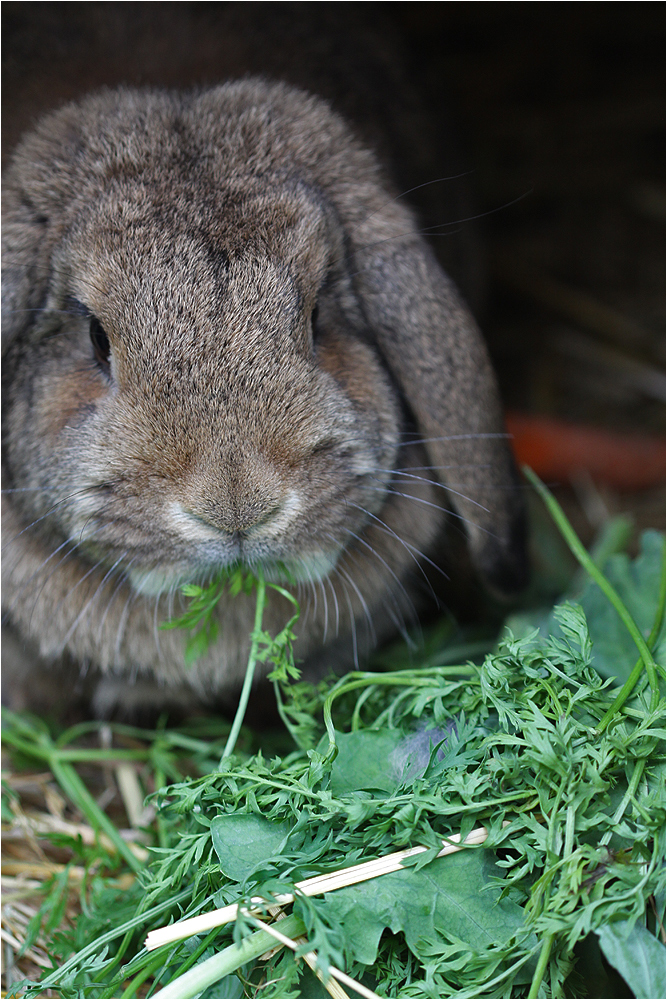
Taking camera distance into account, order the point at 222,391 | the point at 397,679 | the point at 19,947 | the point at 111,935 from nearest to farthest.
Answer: the point at 111,935 < the point at 222,391 < the point at 397,679 < the point at 19,947

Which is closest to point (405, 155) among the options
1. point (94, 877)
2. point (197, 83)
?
point (197, 83)

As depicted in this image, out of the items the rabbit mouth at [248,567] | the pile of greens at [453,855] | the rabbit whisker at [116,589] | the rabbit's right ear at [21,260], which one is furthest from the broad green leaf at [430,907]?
the rabbit's right ear at [21,260]

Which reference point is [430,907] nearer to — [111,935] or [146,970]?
[146,970]

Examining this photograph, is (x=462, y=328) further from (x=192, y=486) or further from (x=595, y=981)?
(x=595, y=981)

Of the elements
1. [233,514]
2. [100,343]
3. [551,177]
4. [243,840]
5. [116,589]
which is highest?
[551,177]

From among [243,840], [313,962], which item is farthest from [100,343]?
[313,962]

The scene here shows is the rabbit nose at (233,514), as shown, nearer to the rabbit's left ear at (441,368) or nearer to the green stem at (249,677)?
the green stem at (249,677)
